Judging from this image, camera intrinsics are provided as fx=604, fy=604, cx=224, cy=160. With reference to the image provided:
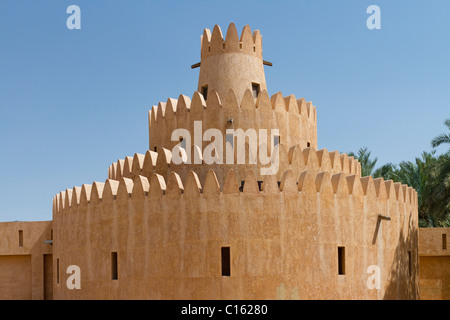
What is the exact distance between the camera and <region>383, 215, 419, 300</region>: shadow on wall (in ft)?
63.0

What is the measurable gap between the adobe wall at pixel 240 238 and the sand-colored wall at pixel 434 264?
5.06m

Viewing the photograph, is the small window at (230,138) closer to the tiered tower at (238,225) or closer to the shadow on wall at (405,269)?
the tiered tower at (238,225)

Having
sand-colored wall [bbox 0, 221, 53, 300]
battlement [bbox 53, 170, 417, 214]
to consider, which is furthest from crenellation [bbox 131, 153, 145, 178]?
sand-colored wall [bbox 0, 221, 53, 300]

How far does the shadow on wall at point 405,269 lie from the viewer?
19.2m

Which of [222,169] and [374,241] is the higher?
[222,169]

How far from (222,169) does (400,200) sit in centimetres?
616

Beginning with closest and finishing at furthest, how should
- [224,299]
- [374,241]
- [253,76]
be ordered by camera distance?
[224,299], [374,241], [253,76]

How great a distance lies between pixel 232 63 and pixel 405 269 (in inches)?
368

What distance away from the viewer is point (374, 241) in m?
18.6

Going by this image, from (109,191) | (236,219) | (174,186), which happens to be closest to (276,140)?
(236,219)

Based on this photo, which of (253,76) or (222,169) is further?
(253,76)

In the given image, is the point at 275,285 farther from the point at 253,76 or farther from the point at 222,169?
the point at 253,76

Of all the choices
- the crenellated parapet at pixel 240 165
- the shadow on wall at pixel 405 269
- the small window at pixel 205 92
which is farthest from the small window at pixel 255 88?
the shadow on wall at pixel 405 269

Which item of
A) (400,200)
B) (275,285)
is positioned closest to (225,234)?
(275,285)
